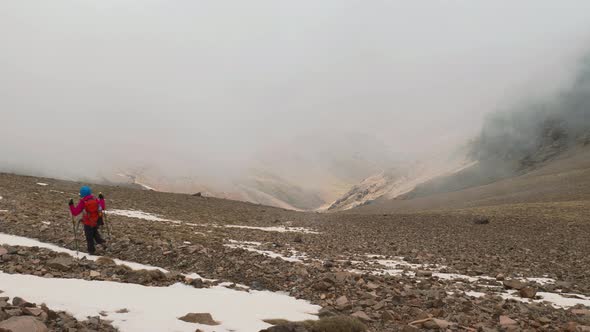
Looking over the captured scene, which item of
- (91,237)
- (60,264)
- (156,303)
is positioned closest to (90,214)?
(91,237)

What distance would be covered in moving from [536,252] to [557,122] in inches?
5028

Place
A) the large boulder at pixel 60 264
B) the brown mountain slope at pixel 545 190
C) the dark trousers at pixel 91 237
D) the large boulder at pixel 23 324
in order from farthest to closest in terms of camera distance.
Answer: the brown mountain slope at pixel 545 190, the dark trousers at pixel 91 237, the large boulder at pixel 60 264, the large boulder at pixel 23 324

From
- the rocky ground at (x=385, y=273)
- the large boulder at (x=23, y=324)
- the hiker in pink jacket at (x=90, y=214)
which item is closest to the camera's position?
the large boulder at (x=23, y=324)

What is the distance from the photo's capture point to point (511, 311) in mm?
10797

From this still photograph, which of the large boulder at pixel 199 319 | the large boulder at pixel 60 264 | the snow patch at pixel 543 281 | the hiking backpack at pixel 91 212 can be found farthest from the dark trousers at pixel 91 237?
the snow patch at pixel 543 281

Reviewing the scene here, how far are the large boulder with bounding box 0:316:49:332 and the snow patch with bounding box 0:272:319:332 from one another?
1.07 m

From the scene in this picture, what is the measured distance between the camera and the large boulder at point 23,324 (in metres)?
5.89

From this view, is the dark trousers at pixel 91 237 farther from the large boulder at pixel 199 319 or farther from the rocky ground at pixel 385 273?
the large boulder at pixel 199 319

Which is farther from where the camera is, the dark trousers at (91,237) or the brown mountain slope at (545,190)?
the brown mountain slope at (545,190)

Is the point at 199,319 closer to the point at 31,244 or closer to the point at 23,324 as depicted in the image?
the point at 23,324

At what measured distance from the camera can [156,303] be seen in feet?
28.5

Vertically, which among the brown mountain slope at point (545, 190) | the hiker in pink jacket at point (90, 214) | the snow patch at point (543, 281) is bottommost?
the snow patch at point (543, 281)

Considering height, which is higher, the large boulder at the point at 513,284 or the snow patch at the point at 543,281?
the large boulder at the point at 513,284

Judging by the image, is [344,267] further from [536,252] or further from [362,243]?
[536,252]
